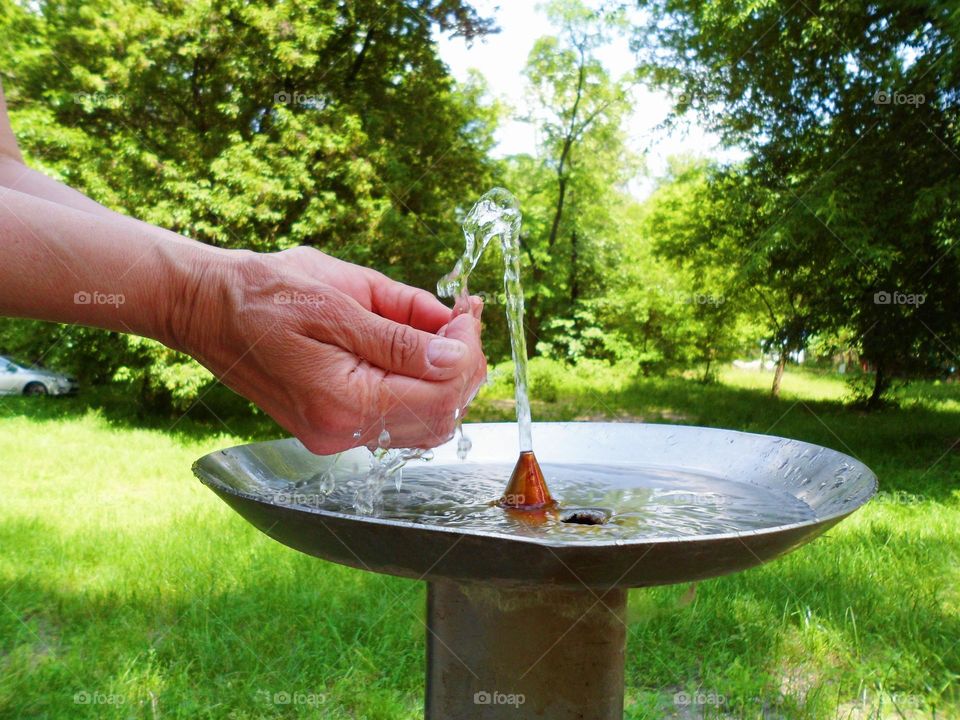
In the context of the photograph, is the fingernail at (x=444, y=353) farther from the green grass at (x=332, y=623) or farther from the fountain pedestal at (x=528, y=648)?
the green grass at (x=332, y=623)

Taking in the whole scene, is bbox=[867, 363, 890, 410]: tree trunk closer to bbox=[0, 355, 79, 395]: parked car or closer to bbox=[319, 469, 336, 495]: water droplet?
bbox=[319, 469, 336, 495]: water droplet

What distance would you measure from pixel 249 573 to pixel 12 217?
3.05 m

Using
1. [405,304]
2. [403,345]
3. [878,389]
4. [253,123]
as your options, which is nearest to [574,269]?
[878,389]

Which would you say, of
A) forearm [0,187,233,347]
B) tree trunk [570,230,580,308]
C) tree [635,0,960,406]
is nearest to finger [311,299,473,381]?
forearm [0,187,233,347]

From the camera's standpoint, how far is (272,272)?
4.70ft

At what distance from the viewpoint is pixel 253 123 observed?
904 cm

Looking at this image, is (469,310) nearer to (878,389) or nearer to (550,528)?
(550,528)

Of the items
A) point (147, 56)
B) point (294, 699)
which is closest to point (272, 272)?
point (294, 699)

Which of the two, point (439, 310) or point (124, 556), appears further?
point (124, 556)

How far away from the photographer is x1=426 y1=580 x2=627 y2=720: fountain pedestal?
5.13 ft

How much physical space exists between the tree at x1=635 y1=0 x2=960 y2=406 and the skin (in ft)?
19.0

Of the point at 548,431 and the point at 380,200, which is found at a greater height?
the point at 380,200

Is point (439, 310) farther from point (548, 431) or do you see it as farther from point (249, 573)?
point (249, 573)

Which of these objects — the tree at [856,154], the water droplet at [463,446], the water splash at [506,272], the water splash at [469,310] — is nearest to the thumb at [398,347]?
the water splash at [469,310]
